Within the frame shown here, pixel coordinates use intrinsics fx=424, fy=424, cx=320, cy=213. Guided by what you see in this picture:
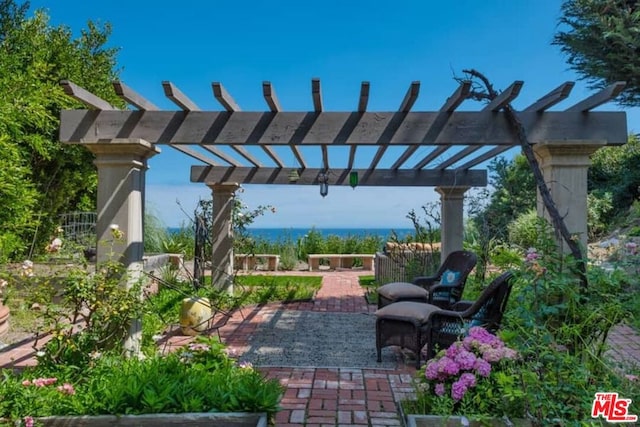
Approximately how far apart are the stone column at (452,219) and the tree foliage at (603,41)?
6.37 meters

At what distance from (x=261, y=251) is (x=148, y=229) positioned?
11.3 feet

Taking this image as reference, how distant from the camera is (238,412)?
8.25ft

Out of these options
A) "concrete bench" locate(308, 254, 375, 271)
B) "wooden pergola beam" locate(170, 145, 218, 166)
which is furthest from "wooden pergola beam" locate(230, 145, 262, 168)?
"concrete bench" locate(308, 254, 375, 271)

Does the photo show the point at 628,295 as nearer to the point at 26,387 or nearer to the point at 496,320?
the point at 496,320

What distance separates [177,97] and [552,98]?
3.00m

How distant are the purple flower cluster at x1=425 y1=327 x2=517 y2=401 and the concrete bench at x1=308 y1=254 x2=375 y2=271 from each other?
31.7ft

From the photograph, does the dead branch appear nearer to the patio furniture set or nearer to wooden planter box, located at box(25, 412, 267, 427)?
the patio furniture set

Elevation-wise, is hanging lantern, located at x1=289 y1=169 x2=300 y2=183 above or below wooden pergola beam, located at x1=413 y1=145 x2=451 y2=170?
below

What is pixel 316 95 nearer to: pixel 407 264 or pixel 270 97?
pixel 270 97

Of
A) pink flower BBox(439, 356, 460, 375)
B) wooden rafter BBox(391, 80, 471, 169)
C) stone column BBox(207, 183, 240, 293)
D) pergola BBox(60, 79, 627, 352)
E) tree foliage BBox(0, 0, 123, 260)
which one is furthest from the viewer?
tree foliage BBox(0, 0, 123, 260)

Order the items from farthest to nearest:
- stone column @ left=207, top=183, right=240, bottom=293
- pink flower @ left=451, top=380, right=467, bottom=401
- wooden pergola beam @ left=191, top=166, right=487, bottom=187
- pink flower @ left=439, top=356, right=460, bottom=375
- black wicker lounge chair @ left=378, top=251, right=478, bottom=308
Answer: stone column @ left=207, top=183, right=240, bottom=293 → wooden pergola beam @ left=191, top=166, right=487, bottom=187 → black wicker lounge chair @ left=378, top=251, right=478, bottom=308 → pink flower @ left=439, top=356, right=460, bottom=375 → pink flower @ left=451, top=380, right=467, bottom=401

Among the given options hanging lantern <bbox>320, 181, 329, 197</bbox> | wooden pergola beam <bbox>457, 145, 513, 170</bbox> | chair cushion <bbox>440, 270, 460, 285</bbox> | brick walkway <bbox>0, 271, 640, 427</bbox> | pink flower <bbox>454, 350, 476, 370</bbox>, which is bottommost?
brick walkway <bbox>0, 271, 640, 427</bbox>

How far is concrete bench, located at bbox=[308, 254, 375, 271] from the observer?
12445 millimetres

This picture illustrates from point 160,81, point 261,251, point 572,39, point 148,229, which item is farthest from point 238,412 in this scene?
point 572,39
